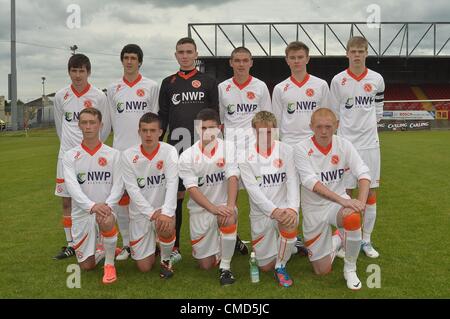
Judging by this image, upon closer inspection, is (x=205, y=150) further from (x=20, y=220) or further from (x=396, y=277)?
(x=20, y=220)

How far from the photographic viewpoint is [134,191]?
4160 mm

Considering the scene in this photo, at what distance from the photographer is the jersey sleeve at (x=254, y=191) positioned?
389 cm

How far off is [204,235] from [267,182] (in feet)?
2.46

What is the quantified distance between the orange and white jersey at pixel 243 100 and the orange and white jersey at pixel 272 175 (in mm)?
745

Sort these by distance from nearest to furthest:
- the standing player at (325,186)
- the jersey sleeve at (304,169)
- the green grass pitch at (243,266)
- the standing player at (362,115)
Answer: the green grass pitch at (243,266) < the standing player at (325,186) < the jersey sleeve at (304,169) < the standing player at (362,115)

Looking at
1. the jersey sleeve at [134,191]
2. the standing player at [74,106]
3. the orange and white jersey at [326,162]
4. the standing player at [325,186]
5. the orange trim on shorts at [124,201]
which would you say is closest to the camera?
the standing player at [325,186]

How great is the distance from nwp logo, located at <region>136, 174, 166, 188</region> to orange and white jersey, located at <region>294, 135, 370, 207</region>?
1226mm

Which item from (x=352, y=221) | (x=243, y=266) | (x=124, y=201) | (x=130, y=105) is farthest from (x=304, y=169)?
(x=130, y=105)

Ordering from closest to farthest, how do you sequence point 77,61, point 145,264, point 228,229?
point 228,229 → point 145,264 → point 77,61

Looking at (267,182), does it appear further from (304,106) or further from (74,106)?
(74,106)

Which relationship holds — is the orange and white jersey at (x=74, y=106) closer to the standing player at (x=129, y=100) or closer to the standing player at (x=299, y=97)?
the standing player at (x=129, y=100)

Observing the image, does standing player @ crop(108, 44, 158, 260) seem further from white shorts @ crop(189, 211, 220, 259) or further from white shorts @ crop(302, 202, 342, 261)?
white shorts @ crop(302, 202, 342, 261)

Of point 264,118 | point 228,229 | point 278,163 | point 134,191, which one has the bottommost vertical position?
point 228,229

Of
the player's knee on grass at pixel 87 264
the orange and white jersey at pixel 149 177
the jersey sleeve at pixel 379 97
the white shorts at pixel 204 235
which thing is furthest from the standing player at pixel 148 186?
the jersey sleeve at pixel 379 97
